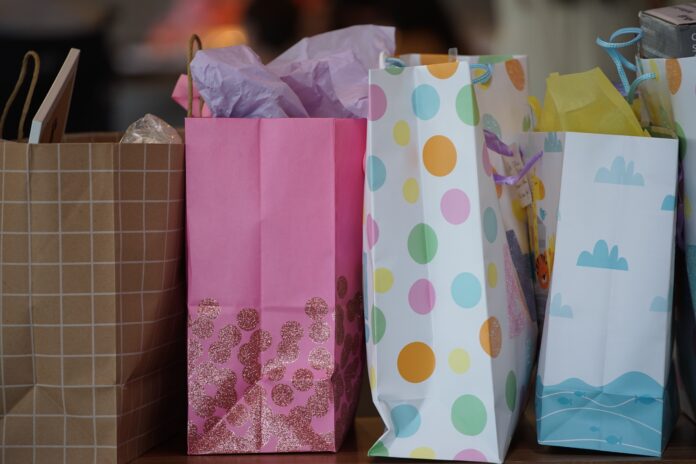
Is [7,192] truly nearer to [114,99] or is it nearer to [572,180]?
[572,180]

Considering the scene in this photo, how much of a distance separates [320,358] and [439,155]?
271 mm

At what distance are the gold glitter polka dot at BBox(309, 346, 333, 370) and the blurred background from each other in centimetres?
162

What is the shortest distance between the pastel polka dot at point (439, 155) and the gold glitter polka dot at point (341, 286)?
0.55 ft

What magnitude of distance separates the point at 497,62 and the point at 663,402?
1.51 feet

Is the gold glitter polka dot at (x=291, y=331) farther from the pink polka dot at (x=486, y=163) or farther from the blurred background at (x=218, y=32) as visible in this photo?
the blurred background at (x=218, y=32)

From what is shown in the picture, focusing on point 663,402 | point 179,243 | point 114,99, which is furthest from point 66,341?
point 114,99

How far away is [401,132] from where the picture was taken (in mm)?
919

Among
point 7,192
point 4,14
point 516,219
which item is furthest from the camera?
point 4,14

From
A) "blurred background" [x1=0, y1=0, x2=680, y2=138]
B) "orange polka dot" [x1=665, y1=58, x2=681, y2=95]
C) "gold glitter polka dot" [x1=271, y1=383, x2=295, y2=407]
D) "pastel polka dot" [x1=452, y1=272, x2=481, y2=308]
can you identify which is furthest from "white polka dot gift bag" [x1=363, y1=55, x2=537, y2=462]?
"blurred background" [x1=0, y1=0, x2=680, y2=138]

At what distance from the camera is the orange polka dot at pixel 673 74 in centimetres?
91

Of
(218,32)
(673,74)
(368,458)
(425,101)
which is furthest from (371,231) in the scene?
(218,32)

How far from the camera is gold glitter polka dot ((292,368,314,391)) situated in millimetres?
960

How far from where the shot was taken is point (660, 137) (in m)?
0.96

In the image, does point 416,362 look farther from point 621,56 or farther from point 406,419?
point 621,56
